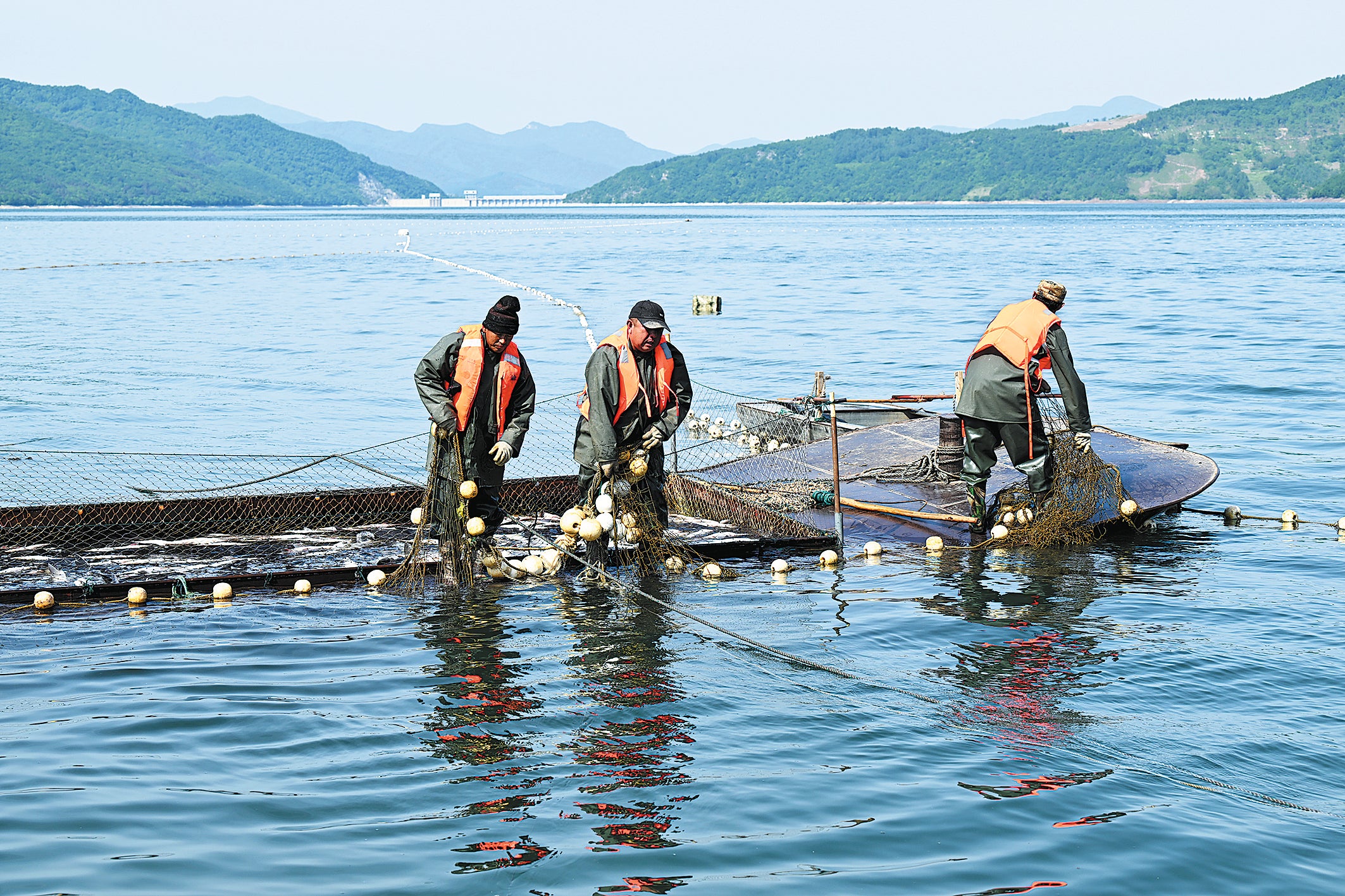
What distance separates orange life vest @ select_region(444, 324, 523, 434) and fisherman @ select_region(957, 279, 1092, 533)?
3637 mm

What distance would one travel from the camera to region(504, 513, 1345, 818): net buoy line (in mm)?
5621

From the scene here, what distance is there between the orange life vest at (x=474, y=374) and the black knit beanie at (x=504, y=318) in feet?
0.28

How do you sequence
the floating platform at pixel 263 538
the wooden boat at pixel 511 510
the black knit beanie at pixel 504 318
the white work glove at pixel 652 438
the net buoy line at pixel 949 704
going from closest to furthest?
the net buoy line at pixel 949 704 < the black knit beanie at pixel 504 318 < the white work glove at pixel 652 438 < the floating platform at pixel 263 538 < the wooden boat at pixel 511 510

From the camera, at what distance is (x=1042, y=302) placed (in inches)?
372

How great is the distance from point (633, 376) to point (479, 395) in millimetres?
1060

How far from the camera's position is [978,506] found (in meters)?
10.1

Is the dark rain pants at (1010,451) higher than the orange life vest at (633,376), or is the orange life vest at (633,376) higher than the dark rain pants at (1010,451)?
the orange life vest at (633,376)

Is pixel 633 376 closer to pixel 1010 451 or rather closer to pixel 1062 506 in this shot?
pixel 1010 451

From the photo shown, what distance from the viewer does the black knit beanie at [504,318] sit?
26.1ft

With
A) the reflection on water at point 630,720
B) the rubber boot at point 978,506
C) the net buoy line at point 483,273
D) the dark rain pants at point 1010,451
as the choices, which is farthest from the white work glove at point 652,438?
the net buoy line at point 483,273

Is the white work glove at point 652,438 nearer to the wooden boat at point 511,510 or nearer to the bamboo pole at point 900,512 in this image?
the wooden boat at point 511,510

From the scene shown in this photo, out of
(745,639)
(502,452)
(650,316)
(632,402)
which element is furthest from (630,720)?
(650,316)

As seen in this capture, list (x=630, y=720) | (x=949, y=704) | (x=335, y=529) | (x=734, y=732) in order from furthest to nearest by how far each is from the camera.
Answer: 1. (x=335, y=529)
2. (x=949, y=704)
3. (x=630, y=720)
4. (x=734, y=732)

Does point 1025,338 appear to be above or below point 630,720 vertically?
above
